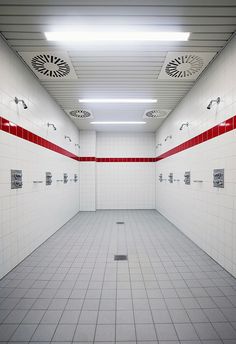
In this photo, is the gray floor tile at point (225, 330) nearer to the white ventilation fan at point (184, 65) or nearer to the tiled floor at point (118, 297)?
the tiled floor at point (118, 297)

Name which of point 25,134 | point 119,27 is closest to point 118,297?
point 25,134

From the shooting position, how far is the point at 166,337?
1.67 meters

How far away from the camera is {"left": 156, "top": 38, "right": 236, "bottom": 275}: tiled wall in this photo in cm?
271

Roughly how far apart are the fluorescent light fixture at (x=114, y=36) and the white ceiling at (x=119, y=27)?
0.08 meters

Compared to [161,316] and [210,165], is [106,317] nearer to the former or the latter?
[161,316]

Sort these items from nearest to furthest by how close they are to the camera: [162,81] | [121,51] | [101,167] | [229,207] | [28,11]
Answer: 1. [28,11]
2. [229,207]
3. [121,51]
4. [162,81]
5. [101,167]

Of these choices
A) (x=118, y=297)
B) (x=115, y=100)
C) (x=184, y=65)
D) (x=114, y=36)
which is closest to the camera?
(x=118, y=297)

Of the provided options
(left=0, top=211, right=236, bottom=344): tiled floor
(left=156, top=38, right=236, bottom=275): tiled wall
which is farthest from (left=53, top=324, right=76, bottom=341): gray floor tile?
(left=156, top=38, right=236, bottom=275): tiled wall

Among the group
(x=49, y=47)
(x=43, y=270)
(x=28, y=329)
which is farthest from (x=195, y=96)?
(x=28, y=329)

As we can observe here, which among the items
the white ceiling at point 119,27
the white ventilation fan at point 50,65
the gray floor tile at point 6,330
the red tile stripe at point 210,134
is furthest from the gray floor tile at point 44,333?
the white ventilation fan at point 50,65

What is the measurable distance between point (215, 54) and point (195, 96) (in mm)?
1008

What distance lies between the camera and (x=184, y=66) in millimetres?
3324

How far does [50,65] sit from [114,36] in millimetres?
1245

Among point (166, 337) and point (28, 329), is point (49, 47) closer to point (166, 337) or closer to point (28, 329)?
point (28, 329)
